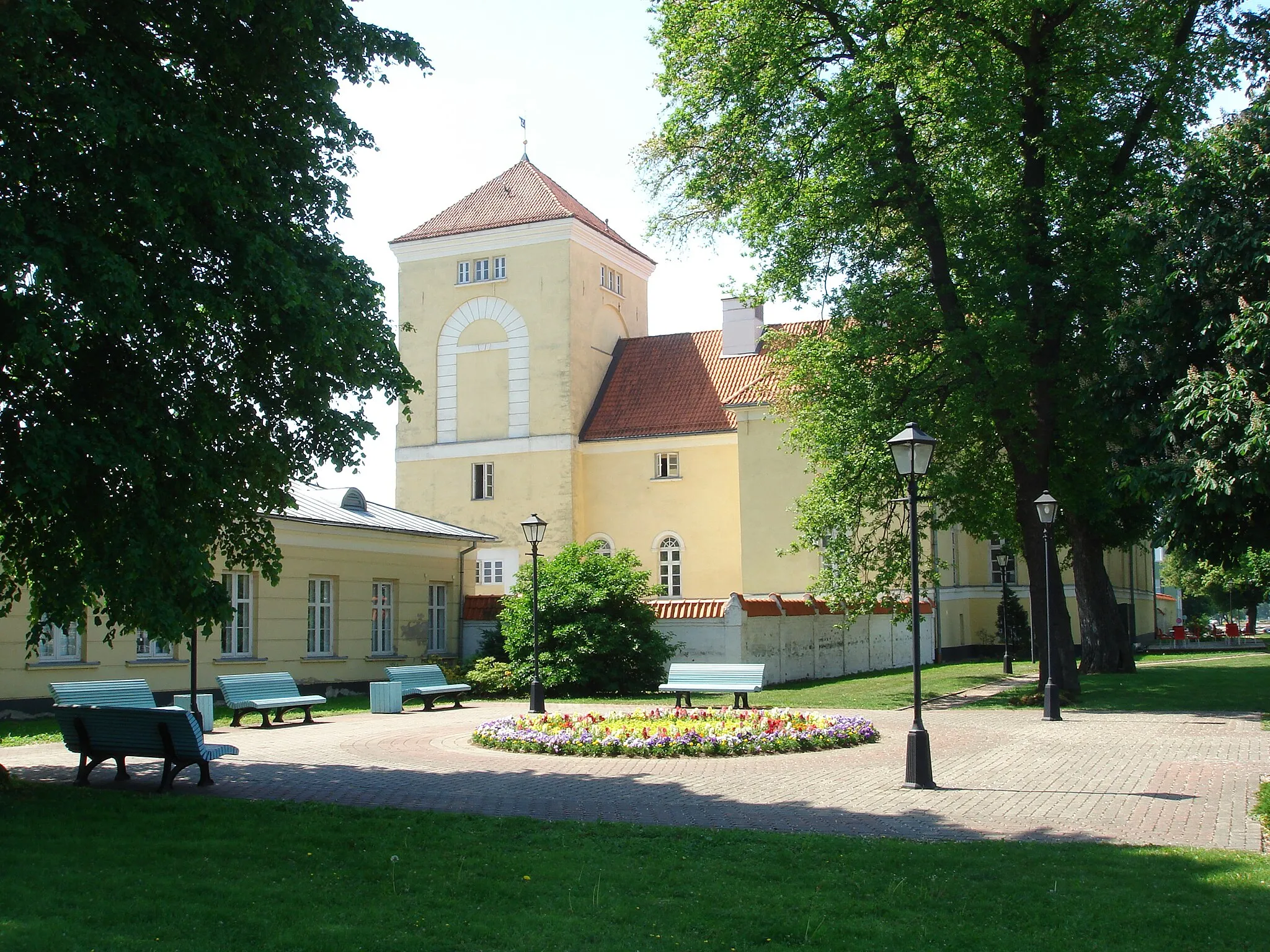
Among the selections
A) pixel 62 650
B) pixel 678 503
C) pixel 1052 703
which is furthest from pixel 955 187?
pixel 678 503

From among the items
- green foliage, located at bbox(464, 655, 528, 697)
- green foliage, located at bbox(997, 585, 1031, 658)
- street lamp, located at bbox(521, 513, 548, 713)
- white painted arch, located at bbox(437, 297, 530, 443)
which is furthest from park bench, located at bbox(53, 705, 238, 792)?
green foliage, located at bbox(997, 585, 1031, 658)

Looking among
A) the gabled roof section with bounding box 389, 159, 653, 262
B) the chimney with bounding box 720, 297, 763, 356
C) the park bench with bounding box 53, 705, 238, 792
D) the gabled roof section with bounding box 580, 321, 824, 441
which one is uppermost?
the gabled roof section with bounding box 389, 159, 653, 262

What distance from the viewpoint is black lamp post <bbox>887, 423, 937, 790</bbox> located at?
40.3 feet

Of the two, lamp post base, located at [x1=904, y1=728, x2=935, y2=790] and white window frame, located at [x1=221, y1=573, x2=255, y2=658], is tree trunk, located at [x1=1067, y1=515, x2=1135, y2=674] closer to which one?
lamp post base, located at [x1=904, y1=728, x2=935, y2=790]

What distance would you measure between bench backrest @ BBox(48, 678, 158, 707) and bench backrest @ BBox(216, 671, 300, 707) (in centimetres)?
195

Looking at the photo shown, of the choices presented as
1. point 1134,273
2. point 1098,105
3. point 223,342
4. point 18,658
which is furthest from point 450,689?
point 1098,105

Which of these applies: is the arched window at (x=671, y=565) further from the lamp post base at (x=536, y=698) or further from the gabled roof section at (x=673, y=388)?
the lamp post base at (x=536, y=698)

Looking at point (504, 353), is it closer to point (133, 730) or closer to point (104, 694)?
point (104, 694)

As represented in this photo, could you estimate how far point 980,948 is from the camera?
21.4 feet

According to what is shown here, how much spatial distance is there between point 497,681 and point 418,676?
308cm

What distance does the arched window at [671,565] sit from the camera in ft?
145

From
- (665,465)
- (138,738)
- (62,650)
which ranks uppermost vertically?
(665,465)

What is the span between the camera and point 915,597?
1277 cm

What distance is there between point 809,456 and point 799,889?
62.2ft
